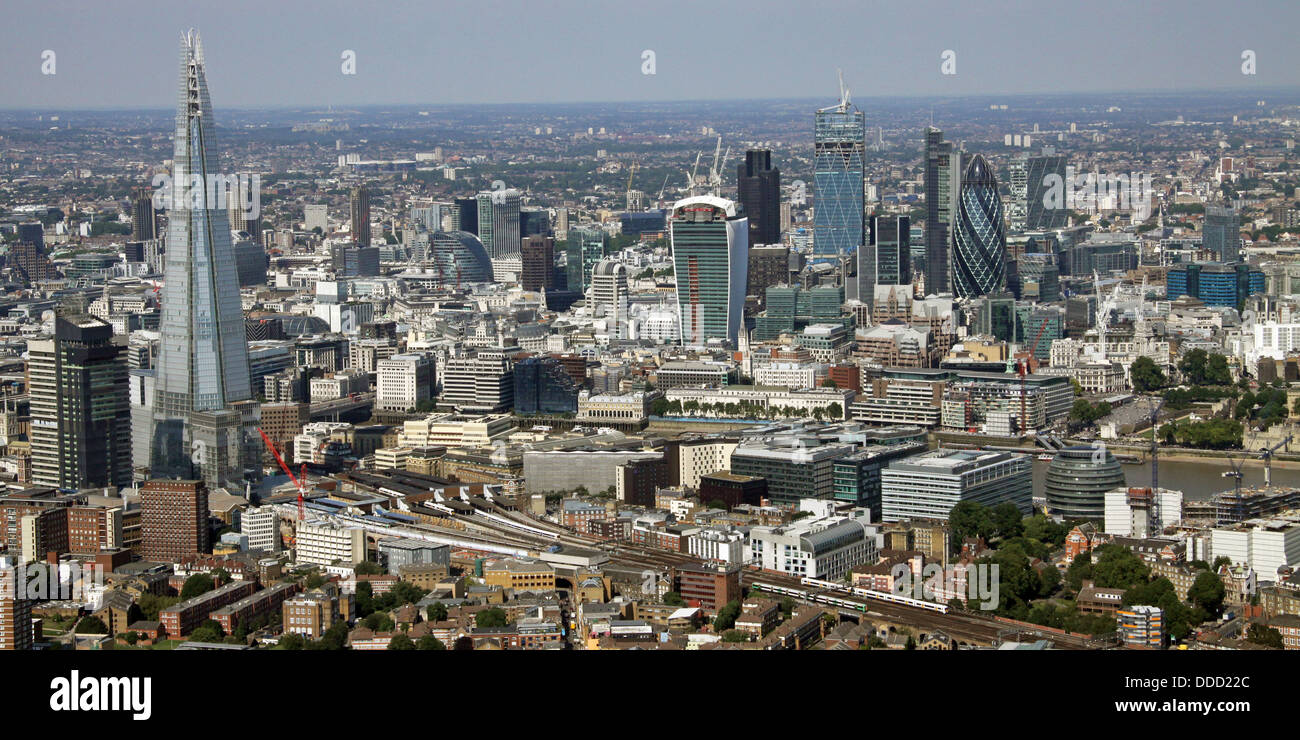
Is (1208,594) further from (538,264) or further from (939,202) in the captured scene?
(538,264)

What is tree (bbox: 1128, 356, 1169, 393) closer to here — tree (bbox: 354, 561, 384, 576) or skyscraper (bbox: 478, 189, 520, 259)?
tree (bbox: 354, 561, 384, 576)

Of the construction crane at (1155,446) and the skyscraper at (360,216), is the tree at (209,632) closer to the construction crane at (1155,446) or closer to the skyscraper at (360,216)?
the construction crane at (1155,446)

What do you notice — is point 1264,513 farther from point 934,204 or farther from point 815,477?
point 934,204

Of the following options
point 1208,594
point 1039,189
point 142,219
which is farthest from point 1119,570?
point 1039,189

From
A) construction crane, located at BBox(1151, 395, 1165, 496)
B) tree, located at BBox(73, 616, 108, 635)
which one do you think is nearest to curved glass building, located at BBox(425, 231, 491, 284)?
construction crane, located at BBox(1151, 395, 1165, 496)

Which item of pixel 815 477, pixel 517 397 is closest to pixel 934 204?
pixel 517 397
